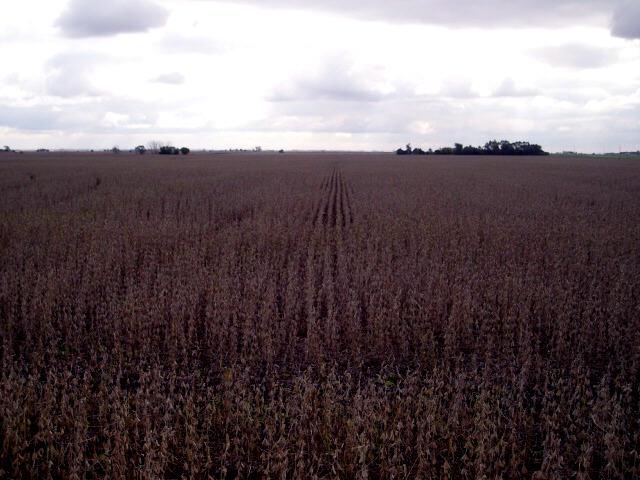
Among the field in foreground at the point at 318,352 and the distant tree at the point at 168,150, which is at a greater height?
the distant tree at the point at 168,150

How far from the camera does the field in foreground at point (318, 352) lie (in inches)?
144

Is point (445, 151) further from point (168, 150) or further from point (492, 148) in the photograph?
point (168, 150)

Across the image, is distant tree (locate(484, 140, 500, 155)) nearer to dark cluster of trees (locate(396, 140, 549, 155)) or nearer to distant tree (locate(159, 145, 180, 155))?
dark cluster of trees (locate(396, 140, 549, 155))

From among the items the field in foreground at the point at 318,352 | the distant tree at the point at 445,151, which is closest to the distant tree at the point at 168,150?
the distant tree at the point at 445,151

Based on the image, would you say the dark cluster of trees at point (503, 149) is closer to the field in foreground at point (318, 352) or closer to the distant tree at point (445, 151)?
the distant tree at point (445, 151)

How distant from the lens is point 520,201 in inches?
735

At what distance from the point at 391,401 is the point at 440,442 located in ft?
2.10

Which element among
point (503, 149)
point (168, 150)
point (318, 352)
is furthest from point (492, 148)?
point (318, 352)

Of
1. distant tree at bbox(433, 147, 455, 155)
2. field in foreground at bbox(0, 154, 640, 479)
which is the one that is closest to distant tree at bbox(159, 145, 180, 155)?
distant tree at bbox(433, 147, 455, 155)

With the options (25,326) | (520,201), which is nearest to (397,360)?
(25,326)

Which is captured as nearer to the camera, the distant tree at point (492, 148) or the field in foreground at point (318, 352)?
the field in foreground at point (318, 352)

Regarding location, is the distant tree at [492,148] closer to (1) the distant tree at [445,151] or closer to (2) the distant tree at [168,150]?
(1) the distant tree at [445,151]

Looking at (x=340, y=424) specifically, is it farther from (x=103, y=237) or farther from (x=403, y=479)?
(x=103, y=237)

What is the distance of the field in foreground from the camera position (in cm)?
365
